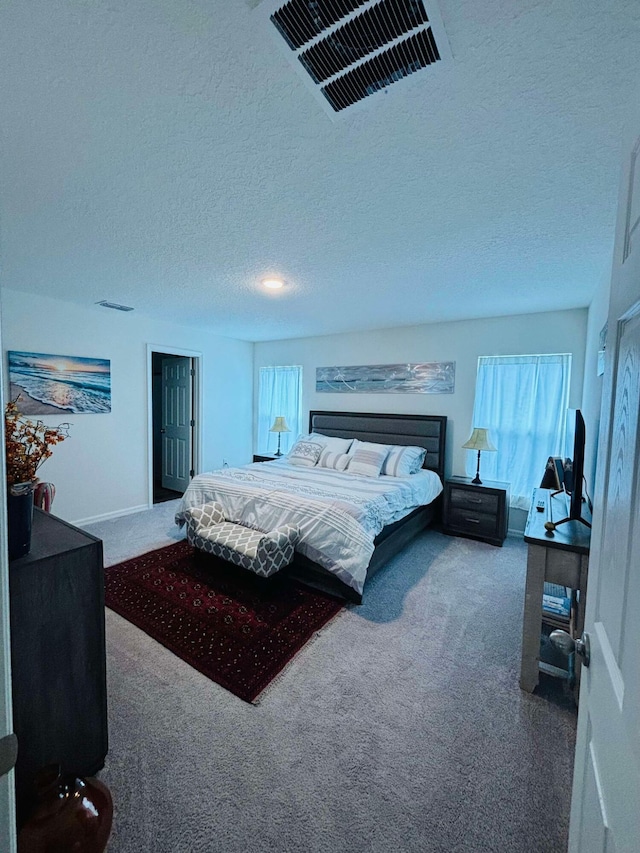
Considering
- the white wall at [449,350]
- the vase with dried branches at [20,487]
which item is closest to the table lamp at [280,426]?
the white wall at [449,350]

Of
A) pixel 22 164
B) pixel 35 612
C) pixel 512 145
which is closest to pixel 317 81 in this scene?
pixel 512 145

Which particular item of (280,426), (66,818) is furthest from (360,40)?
(280,426)

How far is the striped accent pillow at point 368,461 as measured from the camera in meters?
3.94

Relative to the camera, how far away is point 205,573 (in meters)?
2.89

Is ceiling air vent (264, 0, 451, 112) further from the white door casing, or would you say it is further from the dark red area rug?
the dark red area rug

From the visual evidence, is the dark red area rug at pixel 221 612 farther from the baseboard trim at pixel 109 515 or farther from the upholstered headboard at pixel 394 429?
the upholstered headboard at pixel 394 429

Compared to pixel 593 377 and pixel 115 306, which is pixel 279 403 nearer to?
pixel 115 306

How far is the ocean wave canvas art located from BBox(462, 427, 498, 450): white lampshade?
663 millimetres

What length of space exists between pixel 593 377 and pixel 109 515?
5092 mm

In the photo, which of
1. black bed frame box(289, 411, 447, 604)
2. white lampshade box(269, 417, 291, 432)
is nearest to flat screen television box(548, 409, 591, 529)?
black bed frame box(289, 411, 447, 604)

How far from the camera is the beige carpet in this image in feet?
3.96

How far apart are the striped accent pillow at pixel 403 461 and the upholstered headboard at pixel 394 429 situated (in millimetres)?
203

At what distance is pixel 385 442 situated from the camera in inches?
178

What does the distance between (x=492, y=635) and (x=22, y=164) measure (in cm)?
→ 348
